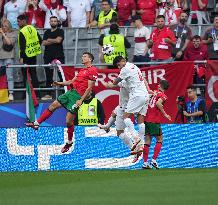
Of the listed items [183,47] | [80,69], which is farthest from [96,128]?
[183,47]

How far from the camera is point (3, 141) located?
72.8ft

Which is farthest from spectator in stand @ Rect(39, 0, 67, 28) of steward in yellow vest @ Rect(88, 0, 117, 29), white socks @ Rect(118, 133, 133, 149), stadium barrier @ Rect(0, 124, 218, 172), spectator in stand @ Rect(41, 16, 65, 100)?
white socks @ Rect(118, 133, 133, 149)

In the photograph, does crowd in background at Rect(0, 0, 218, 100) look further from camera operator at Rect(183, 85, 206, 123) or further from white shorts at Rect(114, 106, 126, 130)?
white shorts at Rect(114, 106, 126, 130)

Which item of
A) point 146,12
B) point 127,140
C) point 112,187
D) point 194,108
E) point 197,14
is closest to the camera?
point 112,187

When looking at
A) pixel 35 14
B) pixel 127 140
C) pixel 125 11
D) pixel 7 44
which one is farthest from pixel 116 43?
pixel 127 140

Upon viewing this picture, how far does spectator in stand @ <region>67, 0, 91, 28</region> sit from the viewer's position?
2794 cm

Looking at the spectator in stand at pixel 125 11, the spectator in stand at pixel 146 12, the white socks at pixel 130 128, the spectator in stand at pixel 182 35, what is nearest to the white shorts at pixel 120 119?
the white socks at pixel 130 128

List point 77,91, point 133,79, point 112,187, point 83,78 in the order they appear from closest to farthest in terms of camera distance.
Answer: point 112,187
point 133,79
point 83,78
point 77,91

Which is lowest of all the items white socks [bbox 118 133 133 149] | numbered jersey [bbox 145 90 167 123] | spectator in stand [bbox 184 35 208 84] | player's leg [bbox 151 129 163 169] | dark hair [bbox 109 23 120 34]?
player's leg [bbox 151 129 163 169]

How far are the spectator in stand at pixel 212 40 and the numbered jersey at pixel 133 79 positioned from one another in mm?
4009

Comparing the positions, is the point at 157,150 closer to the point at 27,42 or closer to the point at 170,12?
the point at 27,42

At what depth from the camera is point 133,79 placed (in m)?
21.9

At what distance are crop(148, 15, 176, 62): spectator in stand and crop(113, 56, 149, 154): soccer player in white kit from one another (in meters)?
3.80

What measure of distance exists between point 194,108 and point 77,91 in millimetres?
2656
